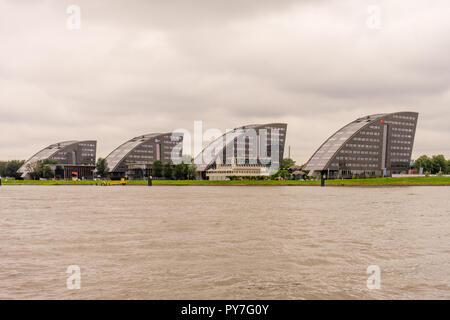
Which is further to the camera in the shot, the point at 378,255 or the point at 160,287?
the point at 378,255

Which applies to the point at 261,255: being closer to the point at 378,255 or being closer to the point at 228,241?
the point at 228,241

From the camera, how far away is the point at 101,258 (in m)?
17.8

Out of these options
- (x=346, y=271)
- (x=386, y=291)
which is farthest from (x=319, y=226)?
(x=386, y=291)

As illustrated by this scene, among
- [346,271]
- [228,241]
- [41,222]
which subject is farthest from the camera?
[41,222]

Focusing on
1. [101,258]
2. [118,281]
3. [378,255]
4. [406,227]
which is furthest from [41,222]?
[406,227]

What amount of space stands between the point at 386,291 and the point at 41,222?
29124 millimetres
